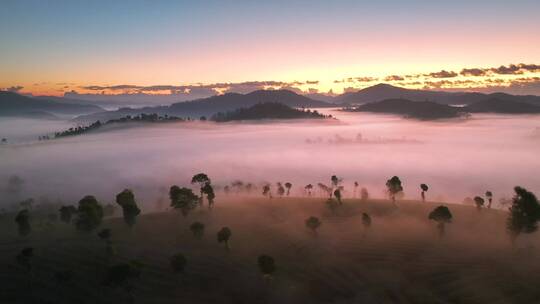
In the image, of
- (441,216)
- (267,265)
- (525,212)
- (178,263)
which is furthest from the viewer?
(441,216)

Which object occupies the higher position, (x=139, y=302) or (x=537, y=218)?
(x=537, y=218)

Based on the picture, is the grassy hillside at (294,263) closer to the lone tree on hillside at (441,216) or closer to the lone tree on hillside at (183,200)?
the lone tree on hillside at (441,216)

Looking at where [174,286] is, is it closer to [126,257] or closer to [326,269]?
[126,257]

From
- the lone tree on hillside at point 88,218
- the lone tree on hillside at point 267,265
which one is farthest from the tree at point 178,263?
the lone tree on hillside at point 88,218

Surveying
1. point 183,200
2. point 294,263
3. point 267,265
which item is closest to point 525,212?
point 294,263

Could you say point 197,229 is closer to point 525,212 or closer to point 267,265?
point 267,265

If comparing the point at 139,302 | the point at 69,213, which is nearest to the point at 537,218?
the point at 139,302

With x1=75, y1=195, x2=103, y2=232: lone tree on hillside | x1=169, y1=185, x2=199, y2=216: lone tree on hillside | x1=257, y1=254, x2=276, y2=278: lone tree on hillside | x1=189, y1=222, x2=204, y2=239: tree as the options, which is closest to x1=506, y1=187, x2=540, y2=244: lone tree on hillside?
x1=257, y1=254, x2=276, y2=278: lone tree on hillside
